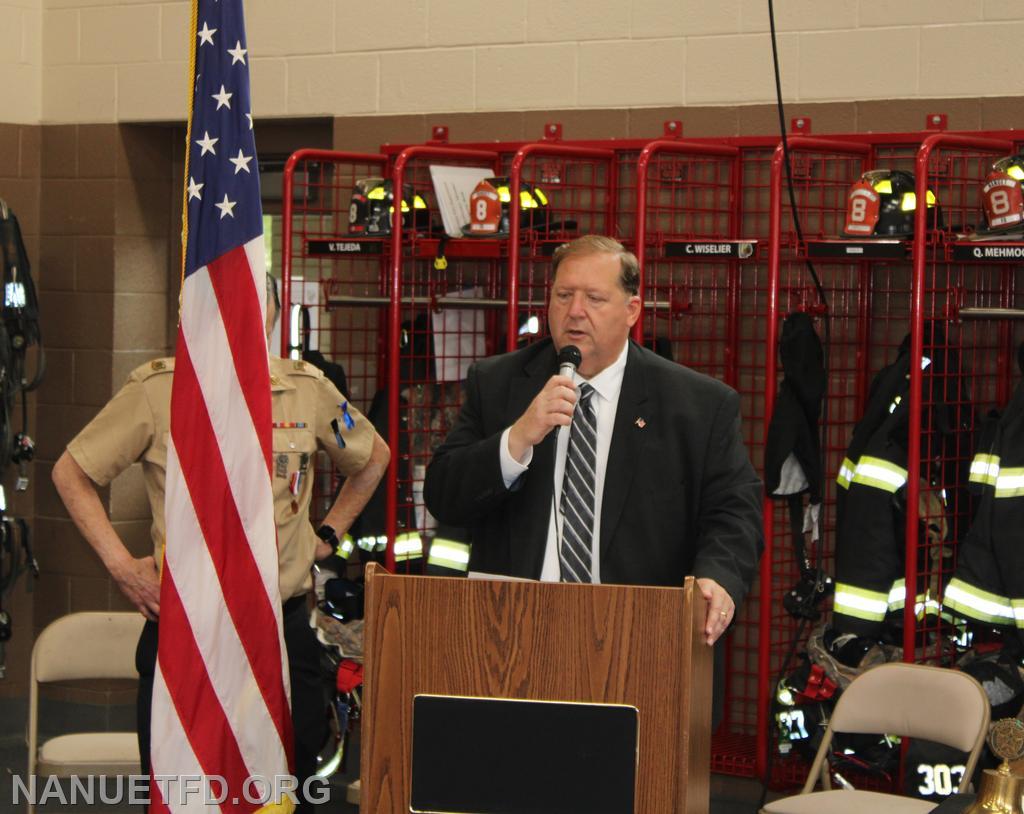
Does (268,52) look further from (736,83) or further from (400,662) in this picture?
(400,662)

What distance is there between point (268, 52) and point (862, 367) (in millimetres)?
2852

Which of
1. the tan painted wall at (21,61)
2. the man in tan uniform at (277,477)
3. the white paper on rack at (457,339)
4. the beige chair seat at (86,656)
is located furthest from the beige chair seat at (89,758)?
the tan painted wall at (21,61)

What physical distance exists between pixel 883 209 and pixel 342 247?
1966 millimetres

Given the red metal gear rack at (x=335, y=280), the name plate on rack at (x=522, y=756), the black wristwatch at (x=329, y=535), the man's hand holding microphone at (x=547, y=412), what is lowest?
the name plate on rack at (x=522, y=756)

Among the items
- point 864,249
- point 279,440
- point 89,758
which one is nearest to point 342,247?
point 279,440

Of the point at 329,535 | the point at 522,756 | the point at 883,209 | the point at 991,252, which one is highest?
the point at 883,209

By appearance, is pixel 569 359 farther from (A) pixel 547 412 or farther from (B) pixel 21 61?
(B) pixel 21 61

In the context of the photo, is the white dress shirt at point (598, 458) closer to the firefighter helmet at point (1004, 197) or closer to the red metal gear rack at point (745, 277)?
the red metal gear rack at point (745, 277)

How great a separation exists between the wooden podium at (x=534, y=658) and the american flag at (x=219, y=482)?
1.02 meters

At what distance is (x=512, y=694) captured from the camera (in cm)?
232

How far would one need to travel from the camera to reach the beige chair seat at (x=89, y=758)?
4031 mm

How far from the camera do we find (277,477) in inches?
151

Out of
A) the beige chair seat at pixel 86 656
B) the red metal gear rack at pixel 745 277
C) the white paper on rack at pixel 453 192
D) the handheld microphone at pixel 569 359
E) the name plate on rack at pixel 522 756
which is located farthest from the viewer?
the white paper on rack at pixel 453 192

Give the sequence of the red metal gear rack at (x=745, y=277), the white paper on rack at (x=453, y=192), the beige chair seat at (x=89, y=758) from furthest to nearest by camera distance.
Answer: the white paper on rack at (x=453, y=192)
the red metal gear rack at (x=745, y=277)
the beige chair seat at (x=89, y=758)
